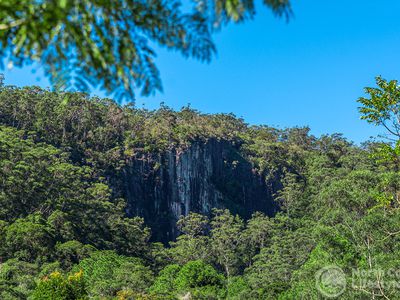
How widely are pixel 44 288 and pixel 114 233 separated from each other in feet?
96.9

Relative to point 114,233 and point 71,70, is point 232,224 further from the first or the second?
point 71,70

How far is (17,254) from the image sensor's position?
1293 inches

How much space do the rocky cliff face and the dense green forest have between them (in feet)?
5.56

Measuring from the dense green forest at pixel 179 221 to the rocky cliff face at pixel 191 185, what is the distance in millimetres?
1695

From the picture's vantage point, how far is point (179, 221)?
192ft

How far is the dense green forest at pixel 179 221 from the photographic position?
2006 cm

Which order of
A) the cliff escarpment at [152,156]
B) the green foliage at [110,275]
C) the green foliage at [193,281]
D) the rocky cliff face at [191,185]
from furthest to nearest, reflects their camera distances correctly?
the rocky cliff face at [191,185], the cliff escarpment at [152,156], the green foliage at [193,281], the green foliage at [110,275]

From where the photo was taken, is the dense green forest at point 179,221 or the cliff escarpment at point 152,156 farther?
the cliff escarpment at point 152,156

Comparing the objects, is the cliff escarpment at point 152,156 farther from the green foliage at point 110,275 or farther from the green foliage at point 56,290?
the green foliage at point 56,290

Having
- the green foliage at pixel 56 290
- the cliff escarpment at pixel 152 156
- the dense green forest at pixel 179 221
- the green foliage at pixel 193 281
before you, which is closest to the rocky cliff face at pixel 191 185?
the cliff escarpment at pixel 152 156

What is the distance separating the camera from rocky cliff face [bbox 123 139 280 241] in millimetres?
59625

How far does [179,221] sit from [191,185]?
20.5 ft

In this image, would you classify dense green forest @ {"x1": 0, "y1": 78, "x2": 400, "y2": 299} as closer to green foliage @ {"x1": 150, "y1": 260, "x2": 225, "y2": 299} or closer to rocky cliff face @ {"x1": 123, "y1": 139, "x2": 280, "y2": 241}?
green foliage @ {"x1": 150, "y1": 260, "x2": 225, "y2": 299}

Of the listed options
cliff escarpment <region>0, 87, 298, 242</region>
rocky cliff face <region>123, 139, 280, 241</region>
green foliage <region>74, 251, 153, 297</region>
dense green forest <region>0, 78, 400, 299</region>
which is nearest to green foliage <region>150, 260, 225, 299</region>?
dense green forest <region>0, 78, 400, 299</region>
